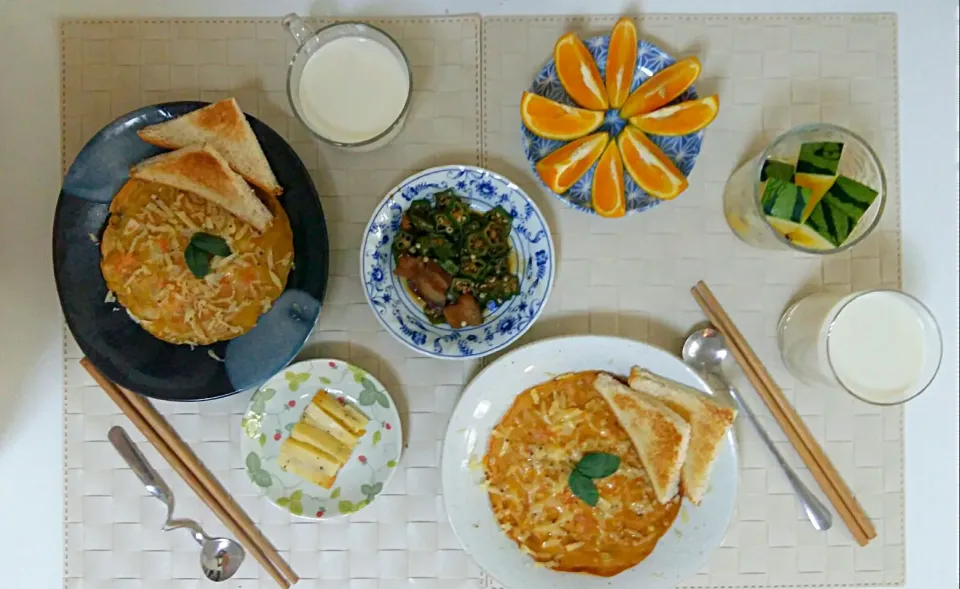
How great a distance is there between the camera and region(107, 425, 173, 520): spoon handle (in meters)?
1.35

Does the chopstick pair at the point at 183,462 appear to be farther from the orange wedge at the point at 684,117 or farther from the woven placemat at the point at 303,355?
the orange wedge at the point at 684,117

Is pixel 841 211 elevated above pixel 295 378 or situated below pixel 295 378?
above

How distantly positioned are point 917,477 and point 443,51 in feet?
4.43

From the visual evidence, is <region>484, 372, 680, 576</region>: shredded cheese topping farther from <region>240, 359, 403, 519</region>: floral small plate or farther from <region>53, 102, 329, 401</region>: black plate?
<region>53, 102, 329, 401</region>: black plate

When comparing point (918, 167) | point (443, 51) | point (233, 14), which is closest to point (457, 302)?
point (443, 51)

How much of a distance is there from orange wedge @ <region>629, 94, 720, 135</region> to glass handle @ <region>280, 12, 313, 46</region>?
0.68 m

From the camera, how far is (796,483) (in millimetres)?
1375

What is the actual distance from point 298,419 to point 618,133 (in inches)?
34.3

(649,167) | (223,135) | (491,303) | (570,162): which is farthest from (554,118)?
(223,135)

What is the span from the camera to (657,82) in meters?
1.32

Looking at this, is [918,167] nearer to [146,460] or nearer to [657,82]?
[657,82]

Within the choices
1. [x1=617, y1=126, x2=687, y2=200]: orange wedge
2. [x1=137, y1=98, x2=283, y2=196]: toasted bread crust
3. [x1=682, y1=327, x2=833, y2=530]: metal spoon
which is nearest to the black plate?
[x1=137, y1=98, x2=283, y2=196]: toasted bread crust

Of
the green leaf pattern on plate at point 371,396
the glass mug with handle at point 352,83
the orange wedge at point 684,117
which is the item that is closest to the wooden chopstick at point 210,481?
the green leaf pattern on plate at point 371,396

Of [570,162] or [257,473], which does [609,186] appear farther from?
[257,473]
